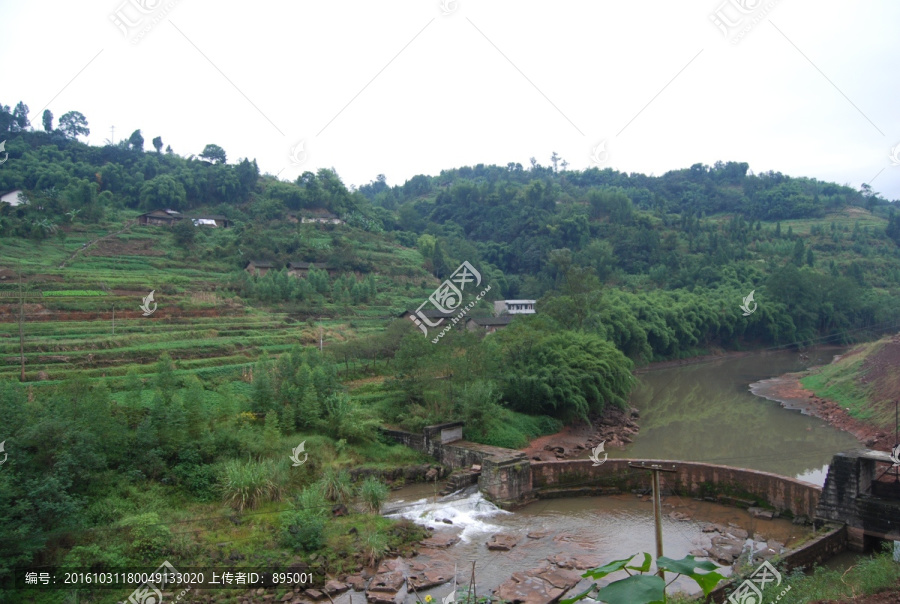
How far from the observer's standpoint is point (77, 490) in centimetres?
1306

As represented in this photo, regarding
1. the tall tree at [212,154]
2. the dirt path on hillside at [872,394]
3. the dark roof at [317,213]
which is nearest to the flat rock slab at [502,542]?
the dirt path on hillside at [872,394]

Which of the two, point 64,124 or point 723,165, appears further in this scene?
point 723,165

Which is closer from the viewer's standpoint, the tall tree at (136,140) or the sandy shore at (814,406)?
the sandy shore at (814,406)

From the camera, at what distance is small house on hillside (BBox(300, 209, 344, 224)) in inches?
2222

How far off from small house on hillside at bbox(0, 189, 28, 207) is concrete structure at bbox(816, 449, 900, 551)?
45133mm

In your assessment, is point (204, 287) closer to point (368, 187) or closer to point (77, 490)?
point (77, 490)

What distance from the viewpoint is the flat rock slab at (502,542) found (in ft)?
45.0

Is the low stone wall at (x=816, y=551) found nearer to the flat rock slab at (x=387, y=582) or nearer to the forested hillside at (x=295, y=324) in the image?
the flat rock slab at (x=387, y=582)

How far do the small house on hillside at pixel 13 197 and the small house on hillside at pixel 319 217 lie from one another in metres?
21.0

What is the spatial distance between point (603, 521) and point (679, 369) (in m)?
27.5

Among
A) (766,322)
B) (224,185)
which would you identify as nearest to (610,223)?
(766,322)

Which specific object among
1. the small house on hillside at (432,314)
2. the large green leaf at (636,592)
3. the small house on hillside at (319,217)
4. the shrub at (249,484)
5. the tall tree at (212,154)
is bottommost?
the shrub at (249,484)

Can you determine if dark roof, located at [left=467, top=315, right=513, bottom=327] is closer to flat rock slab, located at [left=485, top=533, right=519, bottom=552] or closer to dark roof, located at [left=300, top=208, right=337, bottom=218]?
flat rock slab, located at [left=485, top=533, right=519, bottom=552]

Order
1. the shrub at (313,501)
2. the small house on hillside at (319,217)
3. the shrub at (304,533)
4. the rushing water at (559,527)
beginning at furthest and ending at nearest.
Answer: the small house on hillside at (319,217)
the shrub at (313,501)
the rushing water at (559,527)
the shrub at (304,533)
